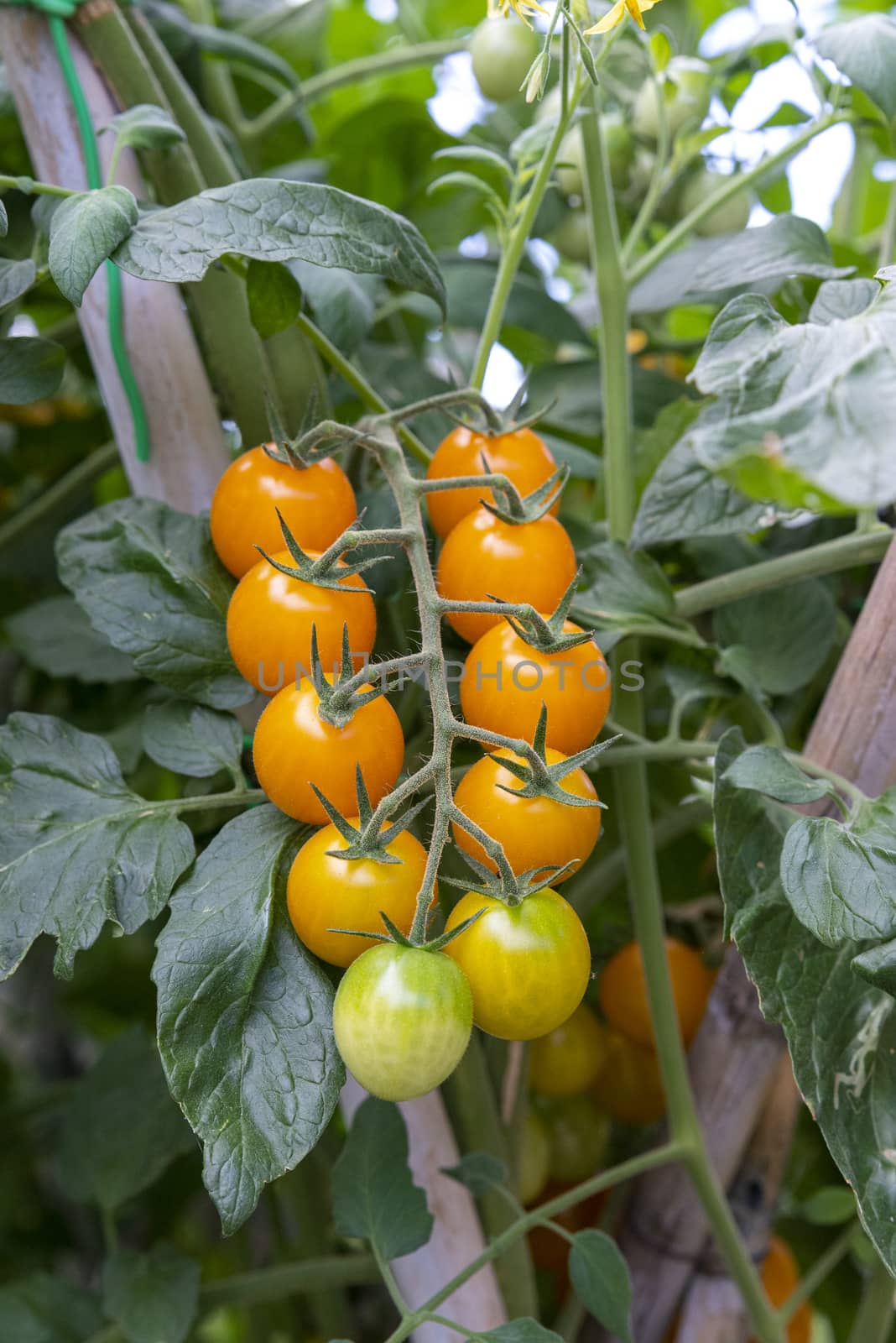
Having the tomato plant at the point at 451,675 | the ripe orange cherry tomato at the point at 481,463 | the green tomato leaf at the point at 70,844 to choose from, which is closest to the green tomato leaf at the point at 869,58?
the tomato plant at the point at 451,675

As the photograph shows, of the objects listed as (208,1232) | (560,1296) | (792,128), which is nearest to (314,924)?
(560,1296)

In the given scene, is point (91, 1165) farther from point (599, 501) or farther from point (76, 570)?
point (599, 501)

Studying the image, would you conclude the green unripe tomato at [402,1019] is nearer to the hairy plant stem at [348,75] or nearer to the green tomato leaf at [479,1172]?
the green tomato leaf at [479,1172]

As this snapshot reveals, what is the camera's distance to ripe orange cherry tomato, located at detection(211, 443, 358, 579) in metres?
0.41

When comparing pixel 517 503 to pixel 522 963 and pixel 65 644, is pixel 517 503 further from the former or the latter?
pixel 65 644

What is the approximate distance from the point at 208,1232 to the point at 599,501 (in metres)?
0.80

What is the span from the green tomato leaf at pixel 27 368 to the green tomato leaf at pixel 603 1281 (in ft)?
1.41

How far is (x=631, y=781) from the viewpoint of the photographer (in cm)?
53

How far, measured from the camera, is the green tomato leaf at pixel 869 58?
0.47 m

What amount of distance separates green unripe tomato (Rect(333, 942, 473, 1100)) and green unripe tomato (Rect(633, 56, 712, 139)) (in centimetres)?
48

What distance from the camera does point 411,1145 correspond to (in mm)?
519

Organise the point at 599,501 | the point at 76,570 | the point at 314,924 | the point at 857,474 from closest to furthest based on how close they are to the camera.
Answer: the point at 857,474
the point at 314,924
the point at 76,570
the point at 599,501

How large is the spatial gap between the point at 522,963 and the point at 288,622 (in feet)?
0.45

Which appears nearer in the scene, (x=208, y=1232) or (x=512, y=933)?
(x=512, y=933)
